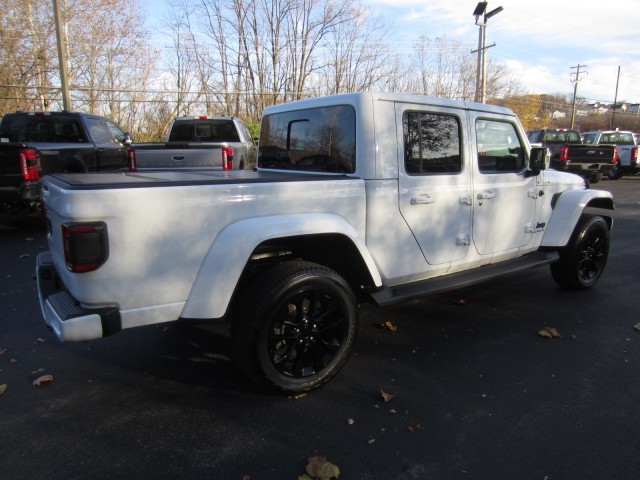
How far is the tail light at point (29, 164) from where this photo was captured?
7.26m

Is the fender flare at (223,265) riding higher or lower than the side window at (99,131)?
lower

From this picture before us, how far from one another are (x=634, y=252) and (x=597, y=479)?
5.96 meters

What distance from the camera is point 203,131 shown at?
10.6 metres

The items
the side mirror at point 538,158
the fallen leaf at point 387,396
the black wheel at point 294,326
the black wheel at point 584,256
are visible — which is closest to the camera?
the black wheel at point 294,326

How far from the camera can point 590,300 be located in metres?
4.91

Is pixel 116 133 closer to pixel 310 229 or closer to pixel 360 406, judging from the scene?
pixel 310 229

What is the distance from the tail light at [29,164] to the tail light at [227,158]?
2.99m

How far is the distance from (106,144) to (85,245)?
306 inches

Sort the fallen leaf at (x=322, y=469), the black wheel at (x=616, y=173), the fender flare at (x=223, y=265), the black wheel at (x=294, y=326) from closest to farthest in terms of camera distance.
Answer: the fallen leaf at (x=322, y=469), the fender flare at (x=223, y=265), the black wheel at (x=294, y=326), the black wheel at (x=616, y=173)

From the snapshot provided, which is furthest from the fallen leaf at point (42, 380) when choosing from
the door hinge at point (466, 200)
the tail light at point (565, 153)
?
→ the tail light at point (565, 153)

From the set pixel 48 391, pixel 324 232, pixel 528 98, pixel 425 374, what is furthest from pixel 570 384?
pixel 528 98

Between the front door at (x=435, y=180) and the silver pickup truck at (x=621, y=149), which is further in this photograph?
the silver pickup truck at (x=621, y=149)

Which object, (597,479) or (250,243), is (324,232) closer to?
(250,243)

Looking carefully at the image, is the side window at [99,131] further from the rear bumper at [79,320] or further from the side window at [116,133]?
the rear bumper at [79,320]
